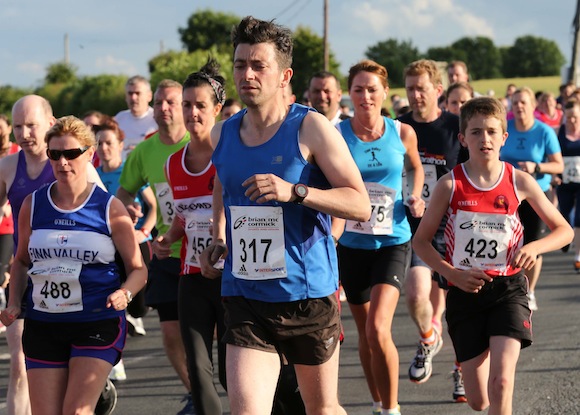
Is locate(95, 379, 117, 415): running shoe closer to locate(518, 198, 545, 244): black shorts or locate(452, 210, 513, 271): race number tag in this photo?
Result: locate(452, 210, 513, 271): race number tag

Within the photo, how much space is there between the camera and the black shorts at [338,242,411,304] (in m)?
6.52

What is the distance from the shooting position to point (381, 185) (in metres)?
6.61

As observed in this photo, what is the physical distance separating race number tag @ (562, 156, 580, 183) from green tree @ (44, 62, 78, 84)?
196ft

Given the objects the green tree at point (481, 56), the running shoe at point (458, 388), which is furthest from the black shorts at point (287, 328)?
the green tree at point (481, 56)

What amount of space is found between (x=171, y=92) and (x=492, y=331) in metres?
2.94

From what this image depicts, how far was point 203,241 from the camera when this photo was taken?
590 cm

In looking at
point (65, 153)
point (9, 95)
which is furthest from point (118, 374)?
point (9, 95)

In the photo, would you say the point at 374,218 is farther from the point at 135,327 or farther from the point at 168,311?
the point at 135,327

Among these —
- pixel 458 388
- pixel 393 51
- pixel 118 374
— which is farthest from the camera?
pixel 393 51

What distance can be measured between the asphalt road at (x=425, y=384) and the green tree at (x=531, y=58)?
346 ft

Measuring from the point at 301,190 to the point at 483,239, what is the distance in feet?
5.40

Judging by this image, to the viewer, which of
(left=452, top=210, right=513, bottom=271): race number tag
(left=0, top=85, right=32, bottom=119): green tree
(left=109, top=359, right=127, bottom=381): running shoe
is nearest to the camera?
(left=452, top=210, right=513, bottom=271): race number tag

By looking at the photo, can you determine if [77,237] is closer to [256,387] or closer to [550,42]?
[256,387]

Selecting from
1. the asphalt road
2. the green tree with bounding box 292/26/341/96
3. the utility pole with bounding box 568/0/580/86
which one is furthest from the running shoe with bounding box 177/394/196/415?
the green tree with bounding box 292/26/341/96
